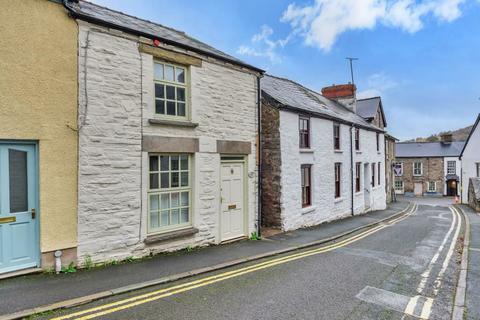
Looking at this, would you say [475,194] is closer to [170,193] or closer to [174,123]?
[170,193]

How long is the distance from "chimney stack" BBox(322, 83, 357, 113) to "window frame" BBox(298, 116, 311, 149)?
Result: 13405mm

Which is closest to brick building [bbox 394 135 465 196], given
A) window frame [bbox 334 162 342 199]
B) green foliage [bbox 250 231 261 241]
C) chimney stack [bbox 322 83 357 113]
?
chimney stack [bbox 322 83 357 113]

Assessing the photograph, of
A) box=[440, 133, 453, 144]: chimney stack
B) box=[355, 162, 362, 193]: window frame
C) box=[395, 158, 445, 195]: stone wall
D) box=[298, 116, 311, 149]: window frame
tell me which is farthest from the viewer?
box=[440, 133, 453, 144]: chimney stack

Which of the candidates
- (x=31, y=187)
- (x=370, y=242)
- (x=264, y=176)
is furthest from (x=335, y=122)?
(x=31, y=187)

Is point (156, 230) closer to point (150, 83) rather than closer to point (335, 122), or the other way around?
point (150, 83)

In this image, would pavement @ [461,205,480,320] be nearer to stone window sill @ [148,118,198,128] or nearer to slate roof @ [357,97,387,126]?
stone window sill @ [148,118,198,128]

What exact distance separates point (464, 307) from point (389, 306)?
130cm

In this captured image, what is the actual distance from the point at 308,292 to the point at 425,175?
54378 millimetres

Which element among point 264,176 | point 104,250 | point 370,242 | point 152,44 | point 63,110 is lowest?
point 370,242

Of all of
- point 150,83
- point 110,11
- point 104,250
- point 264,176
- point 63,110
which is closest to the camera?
point 63,110

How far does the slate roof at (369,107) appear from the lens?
27.4 m

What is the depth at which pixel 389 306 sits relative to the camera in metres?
5.35

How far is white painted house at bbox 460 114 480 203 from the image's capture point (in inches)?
1369

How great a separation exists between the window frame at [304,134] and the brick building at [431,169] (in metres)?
40.7
